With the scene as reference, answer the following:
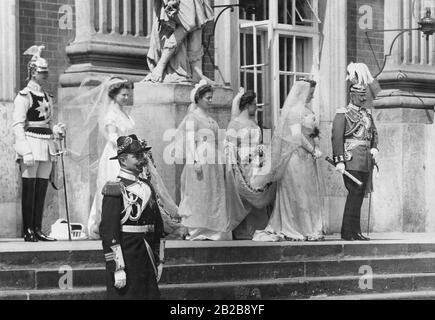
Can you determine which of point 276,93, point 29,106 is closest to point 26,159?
point 29,106

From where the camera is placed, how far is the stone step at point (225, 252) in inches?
521

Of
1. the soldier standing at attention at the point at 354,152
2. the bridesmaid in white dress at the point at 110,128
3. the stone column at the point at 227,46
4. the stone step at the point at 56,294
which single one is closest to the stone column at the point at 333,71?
the stone column at the point at 227,46

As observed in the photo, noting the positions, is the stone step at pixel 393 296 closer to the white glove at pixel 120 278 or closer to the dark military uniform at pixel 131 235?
the dark military uniform at pixel 131 235

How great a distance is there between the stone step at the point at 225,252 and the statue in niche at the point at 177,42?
2.42m

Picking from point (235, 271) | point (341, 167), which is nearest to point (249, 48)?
point (341, 167)

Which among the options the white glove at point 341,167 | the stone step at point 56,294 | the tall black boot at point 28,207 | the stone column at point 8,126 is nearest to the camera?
the stone step at point 56,294

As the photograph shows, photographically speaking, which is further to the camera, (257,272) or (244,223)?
(244,223)

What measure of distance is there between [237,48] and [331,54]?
5.43 feet

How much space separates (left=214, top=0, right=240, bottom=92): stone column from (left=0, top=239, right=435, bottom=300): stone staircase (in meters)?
3.85

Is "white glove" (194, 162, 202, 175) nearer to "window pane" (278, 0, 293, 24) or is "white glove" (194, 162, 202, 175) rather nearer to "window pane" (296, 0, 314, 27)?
"window pane" (278, 0, 293, 24)

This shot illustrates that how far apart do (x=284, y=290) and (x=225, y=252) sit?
744 millimetres

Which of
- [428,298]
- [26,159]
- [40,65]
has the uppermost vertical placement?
[40,65]

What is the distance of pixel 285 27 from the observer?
2014 cm
